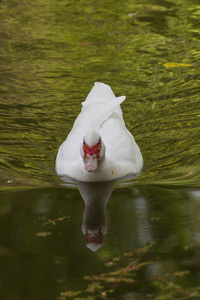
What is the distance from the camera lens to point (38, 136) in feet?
25.8

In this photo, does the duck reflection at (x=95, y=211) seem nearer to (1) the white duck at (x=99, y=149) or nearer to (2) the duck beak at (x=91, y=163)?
(1) the white duck at (x=99, y=149)

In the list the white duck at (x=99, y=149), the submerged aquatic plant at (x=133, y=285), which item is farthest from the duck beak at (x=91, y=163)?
the submerged aquatic plant at (x=133, y=285)

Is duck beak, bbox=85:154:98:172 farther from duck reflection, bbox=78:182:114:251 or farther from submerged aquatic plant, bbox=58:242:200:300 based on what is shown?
submerged aquatic plant, bbox=58:242:200:300

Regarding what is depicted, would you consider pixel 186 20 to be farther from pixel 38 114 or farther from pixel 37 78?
pixel 38 114

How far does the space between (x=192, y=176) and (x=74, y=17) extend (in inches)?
263

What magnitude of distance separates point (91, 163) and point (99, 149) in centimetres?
18

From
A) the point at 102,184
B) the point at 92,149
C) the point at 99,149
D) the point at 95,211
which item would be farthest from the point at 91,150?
the point at 95,211

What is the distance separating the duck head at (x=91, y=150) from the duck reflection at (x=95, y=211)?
0.89ft

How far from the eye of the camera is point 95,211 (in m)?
Result: 5.57

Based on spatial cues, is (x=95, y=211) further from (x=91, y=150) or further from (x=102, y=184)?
(x=102, y=184)

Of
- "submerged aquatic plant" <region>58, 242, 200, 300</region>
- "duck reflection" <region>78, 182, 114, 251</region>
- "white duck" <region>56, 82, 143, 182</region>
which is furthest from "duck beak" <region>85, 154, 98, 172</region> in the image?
"submerged aquatic plant" <region>58, 242, 200, 300</region>

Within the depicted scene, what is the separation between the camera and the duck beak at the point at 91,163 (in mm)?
6092

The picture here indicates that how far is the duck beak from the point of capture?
6.09m

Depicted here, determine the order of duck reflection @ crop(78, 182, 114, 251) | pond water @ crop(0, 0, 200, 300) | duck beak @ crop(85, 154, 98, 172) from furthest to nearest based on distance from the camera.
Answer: duck beak @ crop(85, 154, 98, 172) < duck reflection @ crop(78, 182, 114, 251) < pond water @ crop(0, 0, 200, 300)
